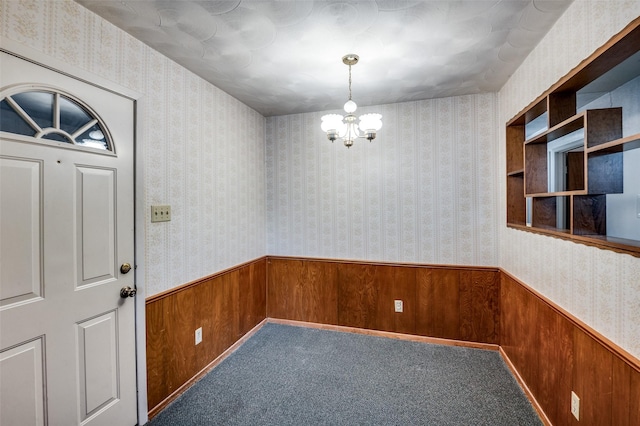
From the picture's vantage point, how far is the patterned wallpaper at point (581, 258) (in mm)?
1158

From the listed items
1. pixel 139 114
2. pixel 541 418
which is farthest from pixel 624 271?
pixel 139 114

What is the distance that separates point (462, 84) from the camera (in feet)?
8.10

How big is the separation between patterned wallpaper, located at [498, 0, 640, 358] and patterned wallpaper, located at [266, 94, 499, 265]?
1.80 ft

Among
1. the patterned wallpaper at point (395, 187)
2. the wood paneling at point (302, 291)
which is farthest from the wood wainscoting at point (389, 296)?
the patterned wallpaper at point (395, 187)

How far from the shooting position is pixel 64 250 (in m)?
1.42

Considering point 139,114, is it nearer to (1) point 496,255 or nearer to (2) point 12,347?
(2) point 12,347

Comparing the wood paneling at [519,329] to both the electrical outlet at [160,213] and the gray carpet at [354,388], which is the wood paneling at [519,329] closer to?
the gray carpet at [354,388]

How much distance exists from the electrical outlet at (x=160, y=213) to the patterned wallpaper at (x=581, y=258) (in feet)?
8.20

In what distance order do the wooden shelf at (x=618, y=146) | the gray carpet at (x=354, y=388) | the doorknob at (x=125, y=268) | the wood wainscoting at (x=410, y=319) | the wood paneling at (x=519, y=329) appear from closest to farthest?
the wooden shelf at (x=618, y=146)
the wood wainscoting at (x=410, y=319)
the doorknob at (x=125, y=268)
the gray carpet at (x=354, y=388)
the wood paneling at (x=519, y=329)

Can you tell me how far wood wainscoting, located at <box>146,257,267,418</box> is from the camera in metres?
1.91

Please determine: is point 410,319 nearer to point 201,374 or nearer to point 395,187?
point 395,187

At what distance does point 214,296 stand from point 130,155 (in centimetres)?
135

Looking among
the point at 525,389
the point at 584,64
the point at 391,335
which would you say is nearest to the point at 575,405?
the point at 525,389

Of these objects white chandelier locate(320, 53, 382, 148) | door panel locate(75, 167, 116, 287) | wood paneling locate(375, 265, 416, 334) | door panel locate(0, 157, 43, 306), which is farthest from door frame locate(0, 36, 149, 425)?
wood paneling locate(375, 265, 416, 334)
